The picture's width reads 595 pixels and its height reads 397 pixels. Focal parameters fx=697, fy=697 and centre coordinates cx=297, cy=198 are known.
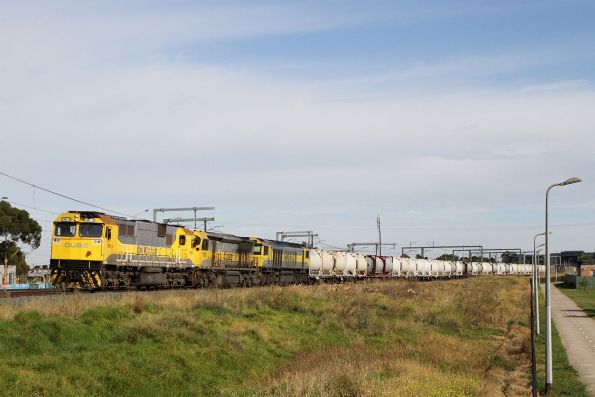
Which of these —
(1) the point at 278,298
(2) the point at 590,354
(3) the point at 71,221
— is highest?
(3) the point at 71,221

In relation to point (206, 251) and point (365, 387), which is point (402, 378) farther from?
point (206, 251)

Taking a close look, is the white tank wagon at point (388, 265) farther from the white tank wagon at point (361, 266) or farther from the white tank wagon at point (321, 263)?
the white tank wagon at point (321, 263)

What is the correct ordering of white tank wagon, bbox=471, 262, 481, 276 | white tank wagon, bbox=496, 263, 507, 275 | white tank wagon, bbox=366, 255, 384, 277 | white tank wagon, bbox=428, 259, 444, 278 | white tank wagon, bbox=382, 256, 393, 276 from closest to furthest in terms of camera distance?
white tank wagon, bbox=366, 255, 384, 277
white tank wagon, bbox=382, 256, 393, 276
white tank wagon, bbox=428, 259, 444, 278
white tank wagon, bbox=471, 262, 481, 276
white tank wagon, bbox=496, 263, 507, 275

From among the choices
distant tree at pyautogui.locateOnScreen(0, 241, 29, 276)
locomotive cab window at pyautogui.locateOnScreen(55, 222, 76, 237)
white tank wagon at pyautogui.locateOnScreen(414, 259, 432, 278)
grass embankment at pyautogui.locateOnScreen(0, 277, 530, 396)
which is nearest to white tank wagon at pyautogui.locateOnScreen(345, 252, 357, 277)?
white tank wagon at pyautogui.locateOnScreen(414, 259, 432, 278)

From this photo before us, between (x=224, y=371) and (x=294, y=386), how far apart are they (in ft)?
15.7

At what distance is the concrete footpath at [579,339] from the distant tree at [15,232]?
2437 inches

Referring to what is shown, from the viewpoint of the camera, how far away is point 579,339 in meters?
45.9

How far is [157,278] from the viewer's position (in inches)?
1666

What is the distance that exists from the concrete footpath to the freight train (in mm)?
23293

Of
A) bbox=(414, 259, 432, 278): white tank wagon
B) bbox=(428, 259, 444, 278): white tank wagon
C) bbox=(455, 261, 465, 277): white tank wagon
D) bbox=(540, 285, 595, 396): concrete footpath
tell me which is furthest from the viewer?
bbox=(455, 261, 465, 277): white tank wagon

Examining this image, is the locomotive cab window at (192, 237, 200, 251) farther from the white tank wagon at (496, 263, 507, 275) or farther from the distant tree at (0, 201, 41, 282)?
the white tank wagon at (496, 263, 507, 275)

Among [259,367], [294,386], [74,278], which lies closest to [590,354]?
[259,367]

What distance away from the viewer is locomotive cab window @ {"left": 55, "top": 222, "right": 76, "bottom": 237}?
35938 mm

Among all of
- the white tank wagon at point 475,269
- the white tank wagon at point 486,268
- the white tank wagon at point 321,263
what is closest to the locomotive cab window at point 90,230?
the white tank wagon at point 321,263
